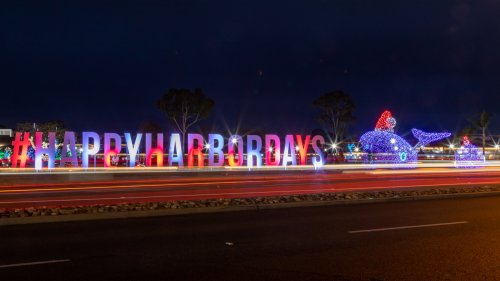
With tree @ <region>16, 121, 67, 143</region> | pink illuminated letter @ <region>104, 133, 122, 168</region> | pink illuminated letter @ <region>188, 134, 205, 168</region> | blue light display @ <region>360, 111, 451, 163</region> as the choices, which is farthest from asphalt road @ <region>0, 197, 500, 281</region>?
tree @ <region>16, 121, 67, 143</region>

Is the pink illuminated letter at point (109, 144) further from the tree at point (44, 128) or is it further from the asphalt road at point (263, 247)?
the tree at point (44, 128)

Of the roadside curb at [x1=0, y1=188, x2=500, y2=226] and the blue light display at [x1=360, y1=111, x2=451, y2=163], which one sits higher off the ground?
the blue light display at [x1=360, y1=111, x2=451, y2=163]

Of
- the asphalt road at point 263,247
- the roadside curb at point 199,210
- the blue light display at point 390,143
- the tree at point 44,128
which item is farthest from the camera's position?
the tree at point 44,128

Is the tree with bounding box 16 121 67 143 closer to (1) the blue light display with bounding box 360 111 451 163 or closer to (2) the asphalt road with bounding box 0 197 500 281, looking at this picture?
(1) the blue light display with bounding box 360 111 451 163

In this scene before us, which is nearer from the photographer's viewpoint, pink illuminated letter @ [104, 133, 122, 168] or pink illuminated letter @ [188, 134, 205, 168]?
pink illuminated letter @ [104, 133, 122, 168]

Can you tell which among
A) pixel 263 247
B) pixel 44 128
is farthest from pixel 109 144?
pixel 44 128

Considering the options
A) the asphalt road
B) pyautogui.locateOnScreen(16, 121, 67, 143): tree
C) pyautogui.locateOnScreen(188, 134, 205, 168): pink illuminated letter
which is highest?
pyautogui.locateOnScreen(16, 121, 67, 143): tree

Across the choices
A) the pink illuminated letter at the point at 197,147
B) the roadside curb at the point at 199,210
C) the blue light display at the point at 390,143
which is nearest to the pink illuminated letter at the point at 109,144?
the pink illuminated letter at the point at 197,147

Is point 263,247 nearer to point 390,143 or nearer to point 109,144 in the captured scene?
point 109,144

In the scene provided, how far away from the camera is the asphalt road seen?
8.23m

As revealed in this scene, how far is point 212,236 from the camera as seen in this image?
1157 centimetres

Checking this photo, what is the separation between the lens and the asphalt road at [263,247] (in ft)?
27.0

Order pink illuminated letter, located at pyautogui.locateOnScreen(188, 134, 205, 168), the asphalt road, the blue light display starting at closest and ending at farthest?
the asphalt road, pink illuminated letter, located at pyautogui.locateOnScreen(188, 134, 205, 168), the blue light display

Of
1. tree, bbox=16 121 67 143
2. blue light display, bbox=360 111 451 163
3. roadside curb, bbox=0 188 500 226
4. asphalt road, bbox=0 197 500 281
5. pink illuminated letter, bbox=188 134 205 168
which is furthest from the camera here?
tree, bbox=16 121 67 143
